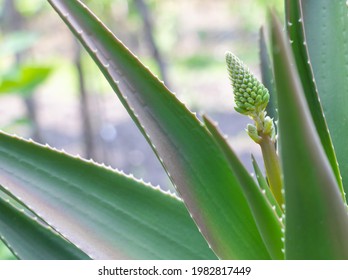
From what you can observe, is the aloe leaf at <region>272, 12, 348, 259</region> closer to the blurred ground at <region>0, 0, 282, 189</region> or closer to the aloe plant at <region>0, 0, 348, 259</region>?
the aloe plant at <region>0, 0, 348, 259</region>

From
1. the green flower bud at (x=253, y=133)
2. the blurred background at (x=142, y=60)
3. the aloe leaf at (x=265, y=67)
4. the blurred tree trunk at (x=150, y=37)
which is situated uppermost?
the blurred background at (x=142, y=60)

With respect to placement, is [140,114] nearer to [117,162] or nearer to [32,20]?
[117,162]

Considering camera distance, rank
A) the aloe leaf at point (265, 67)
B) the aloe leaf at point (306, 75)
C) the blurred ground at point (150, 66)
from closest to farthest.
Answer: the aloe leaf at point (306, 75) < the aloe leaf at point (265, 67) < the blurred ground at point (150, 66)

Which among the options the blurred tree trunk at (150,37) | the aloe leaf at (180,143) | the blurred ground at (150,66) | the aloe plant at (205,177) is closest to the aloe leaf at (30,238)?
the aloe plant at (205,177)

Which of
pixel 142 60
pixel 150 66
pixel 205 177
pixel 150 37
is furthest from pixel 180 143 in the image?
pixel 150 66

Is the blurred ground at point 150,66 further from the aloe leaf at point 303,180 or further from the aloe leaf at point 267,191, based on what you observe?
the aloe leaf at point 303,180

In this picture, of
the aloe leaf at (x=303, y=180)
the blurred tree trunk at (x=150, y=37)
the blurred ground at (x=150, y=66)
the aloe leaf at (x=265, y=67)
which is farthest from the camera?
the blurred ground at (x=150, y=66)

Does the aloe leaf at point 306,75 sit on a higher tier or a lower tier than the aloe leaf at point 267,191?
higher

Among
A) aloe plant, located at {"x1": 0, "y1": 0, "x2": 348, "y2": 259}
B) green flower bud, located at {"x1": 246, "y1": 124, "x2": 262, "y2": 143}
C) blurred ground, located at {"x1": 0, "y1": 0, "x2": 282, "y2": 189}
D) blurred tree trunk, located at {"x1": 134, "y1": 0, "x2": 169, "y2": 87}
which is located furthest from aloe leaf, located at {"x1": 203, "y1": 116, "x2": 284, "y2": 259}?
blurred ground, located at {"x1": 0, "y1": 0, "x2": 282, "y2": 189}
